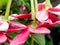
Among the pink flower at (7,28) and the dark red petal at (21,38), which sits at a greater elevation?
the pink flower at (7,28)

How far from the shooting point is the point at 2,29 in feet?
2.01

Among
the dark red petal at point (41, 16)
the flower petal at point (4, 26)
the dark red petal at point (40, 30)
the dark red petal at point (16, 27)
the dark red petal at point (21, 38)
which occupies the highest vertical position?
the dark red petal at point (41, 16)

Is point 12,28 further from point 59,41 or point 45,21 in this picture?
point 59,41

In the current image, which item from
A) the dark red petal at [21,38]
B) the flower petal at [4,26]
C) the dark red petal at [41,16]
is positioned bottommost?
the dark red petal at [21,38]

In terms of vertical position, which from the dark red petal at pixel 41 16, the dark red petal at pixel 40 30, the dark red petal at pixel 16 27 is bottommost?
the dark red petal at pixel 40 30

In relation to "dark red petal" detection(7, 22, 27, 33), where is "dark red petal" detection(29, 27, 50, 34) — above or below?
below

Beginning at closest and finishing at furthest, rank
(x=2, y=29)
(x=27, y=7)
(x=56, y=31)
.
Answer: (x=2, y=29) → (x=27, y=7) → (x=56, y=31)

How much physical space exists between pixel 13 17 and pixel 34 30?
8 cm

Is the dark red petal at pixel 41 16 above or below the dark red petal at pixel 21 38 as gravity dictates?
above

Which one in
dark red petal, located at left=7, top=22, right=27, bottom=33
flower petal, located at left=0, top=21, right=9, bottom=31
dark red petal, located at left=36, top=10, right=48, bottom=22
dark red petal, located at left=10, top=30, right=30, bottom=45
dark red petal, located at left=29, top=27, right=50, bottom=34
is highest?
dark red petal, located at left=36, top=10, right=48, bottom=22

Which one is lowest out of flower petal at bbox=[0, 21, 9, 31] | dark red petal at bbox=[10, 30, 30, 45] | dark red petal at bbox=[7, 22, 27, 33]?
dark red petal at bbox=[10, 30, 30, 45]

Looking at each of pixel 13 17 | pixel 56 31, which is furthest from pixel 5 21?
pixel 56 31

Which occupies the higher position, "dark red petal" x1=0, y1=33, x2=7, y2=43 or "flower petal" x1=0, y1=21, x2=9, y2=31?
"flower petal" x1=0, y1=21, x2=9, y2=31

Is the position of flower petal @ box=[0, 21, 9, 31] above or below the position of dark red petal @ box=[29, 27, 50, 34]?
above
